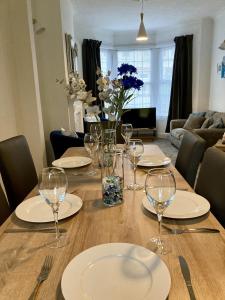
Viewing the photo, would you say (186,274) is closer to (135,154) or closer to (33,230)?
(33,230)

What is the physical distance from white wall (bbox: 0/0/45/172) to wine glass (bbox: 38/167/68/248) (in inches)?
70.8

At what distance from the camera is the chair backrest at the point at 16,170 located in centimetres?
160

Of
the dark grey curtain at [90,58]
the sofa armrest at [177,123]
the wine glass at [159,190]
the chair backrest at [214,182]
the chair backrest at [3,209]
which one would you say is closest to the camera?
the wine glass at [159,190]

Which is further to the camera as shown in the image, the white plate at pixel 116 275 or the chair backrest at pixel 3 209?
the chair backrest at pixel 3 209

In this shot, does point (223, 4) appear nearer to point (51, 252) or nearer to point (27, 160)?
point (27, 160)

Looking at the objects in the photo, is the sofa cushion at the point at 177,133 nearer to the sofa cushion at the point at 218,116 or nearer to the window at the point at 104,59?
the sofa cushion at the point at 218,116

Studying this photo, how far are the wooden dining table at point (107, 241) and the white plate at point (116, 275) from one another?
41mm

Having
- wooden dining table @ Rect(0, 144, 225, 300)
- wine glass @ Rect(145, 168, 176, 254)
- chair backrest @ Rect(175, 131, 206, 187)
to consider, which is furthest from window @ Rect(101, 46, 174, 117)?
wine glass @ Rect(145, 168, 176, 254)

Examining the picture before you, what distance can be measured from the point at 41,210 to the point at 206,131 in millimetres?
4009

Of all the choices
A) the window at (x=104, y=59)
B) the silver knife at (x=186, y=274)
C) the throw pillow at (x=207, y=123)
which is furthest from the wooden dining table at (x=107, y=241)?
the window at (x=104, y=59)

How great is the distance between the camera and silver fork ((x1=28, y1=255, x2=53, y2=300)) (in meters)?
0.67

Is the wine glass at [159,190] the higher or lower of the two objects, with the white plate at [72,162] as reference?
higher

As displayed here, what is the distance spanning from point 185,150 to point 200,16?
15.2 ft

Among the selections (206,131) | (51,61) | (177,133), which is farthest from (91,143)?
(177,133)
